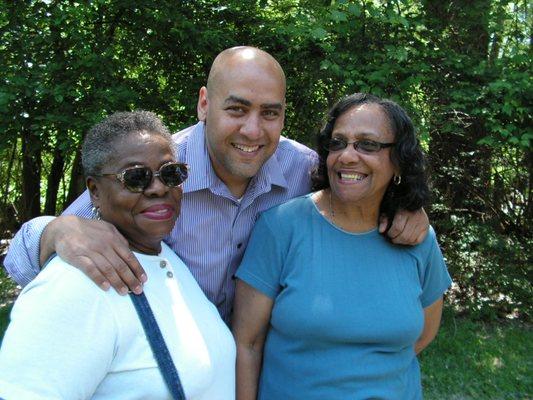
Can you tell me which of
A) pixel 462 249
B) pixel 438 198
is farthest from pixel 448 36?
pixel 462 249

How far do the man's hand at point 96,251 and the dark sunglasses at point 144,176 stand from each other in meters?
0.17

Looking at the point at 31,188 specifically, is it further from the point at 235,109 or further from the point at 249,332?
the point at 249,332

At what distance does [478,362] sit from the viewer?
5.24m

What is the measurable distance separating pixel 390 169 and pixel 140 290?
1323mm

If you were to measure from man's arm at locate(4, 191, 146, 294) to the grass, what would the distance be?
3.79 meters

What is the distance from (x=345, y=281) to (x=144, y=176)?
95cm

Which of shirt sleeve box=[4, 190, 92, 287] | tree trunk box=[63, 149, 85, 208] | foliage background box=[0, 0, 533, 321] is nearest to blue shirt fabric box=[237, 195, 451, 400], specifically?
shirt sleeve box=[4, 190, 92, 287]

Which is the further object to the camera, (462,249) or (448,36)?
(462,249)

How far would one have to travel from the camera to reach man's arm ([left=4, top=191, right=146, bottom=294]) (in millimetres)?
1615

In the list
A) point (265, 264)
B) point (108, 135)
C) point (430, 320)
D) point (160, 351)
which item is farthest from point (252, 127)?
point (430, 320)

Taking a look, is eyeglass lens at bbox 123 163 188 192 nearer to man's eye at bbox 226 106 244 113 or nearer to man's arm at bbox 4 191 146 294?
man's arm at bbox 4 191 146 294

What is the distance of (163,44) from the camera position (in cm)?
564

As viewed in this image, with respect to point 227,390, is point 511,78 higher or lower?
higher

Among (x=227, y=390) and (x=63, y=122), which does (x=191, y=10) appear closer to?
(x=63, y=122)
